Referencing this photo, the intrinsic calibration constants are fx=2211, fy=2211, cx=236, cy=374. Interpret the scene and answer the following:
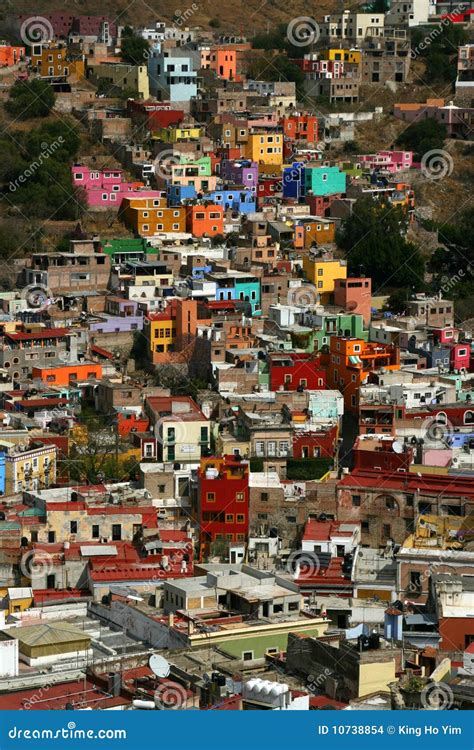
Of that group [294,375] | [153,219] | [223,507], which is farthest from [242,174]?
[223,507]

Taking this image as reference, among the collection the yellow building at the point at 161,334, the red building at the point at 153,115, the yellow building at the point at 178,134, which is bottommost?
the yellow building at the point at 161,334

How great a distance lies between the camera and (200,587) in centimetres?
1591

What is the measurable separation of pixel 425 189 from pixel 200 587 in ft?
57.9

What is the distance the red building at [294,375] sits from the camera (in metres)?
22.6

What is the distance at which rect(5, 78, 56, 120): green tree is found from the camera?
32750 millimetres

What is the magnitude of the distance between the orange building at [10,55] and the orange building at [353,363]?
1295cm

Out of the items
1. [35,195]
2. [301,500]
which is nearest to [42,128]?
[35,195]

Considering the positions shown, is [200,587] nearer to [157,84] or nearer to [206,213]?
[206,213]

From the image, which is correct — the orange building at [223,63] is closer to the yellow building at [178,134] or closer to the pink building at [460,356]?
the yellow building at [178,134]

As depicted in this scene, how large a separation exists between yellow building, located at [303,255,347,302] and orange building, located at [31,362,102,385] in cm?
433

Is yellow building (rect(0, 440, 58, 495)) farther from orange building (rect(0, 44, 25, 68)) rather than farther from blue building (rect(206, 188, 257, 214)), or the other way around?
orange building (rect(0, 44, 25, 68))

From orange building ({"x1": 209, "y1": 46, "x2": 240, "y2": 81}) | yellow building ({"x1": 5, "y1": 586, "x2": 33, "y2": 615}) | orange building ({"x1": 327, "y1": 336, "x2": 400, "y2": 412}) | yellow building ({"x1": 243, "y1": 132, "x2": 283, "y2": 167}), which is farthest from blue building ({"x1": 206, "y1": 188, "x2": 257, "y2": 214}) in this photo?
yellow building ({"x1": 5, "y1": 586, "x2": 33, "y2": 615})

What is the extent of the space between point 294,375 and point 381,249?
19.9ft

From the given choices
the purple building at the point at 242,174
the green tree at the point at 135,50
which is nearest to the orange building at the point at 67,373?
the purple building at the point at 242,174
